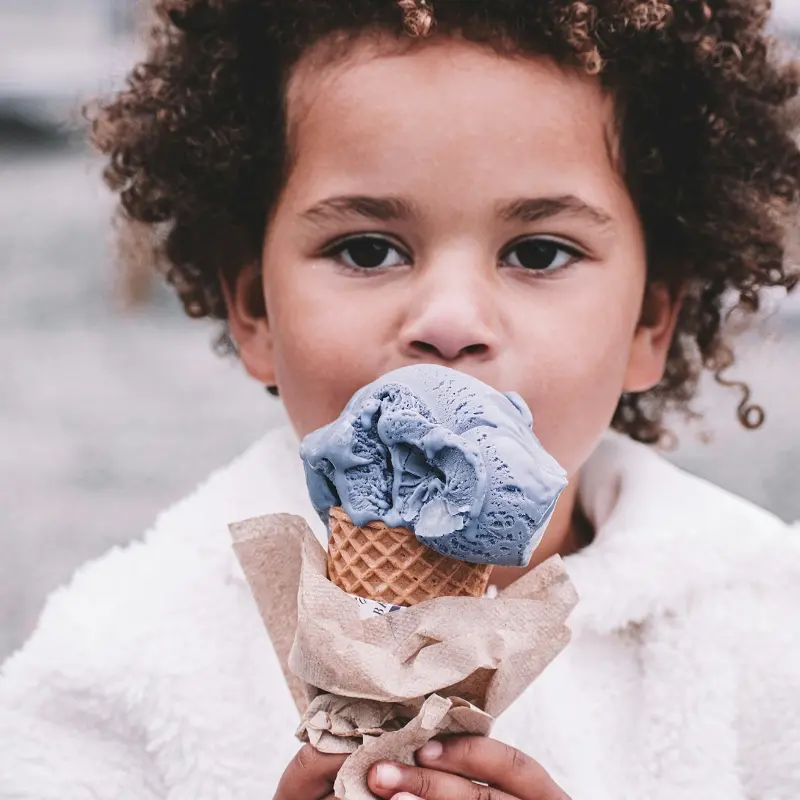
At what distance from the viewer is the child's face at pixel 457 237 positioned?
53.2 inches

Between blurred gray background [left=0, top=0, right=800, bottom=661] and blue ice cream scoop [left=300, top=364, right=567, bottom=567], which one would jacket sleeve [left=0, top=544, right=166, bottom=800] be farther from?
blurred gray background [left=0, top=0, right=800, bottom=661]

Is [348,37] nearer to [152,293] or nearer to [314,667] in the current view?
[314,667]

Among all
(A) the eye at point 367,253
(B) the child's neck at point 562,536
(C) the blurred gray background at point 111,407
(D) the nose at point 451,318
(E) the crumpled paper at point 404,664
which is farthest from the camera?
(C) the blurred gray background at point 111,407

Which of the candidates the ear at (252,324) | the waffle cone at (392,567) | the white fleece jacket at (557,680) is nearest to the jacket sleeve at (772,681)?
the white fleece jacket at (557,680)

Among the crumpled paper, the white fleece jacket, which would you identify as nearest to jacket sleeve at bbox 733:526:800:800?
the white fleece jacket

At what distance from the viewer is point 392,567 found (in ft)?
3.57

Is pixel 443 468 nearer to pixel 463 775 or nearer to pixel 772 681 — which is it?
pixel 463 775

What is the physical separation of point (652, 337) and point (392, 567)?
2.57 feet

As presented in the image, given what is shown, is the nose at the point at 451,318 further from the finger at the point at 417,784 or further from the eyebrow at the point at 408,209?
the finger at the point at 417,784

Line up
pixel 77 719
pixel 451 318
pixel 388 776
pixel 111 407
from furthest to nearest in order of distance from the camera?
pixel 111 407 → pixel 77 719 → pixel 451 318 → pixel 388 776

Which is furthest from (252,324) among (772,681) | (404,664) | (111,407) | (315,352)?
(111,407)

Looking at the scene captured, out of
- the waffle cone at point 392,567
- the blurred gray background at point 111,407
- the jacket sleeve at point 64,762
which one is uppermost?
the blurred gray background at point 111,407

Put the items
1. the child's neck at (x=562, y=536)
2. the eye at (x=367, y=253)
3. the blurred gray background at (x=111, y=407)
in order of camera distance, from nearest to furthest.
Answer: the eye at (x=367, y=253) < the child's neck at (x=562, y=536) < the blurred gray background at (x=111, y=407)

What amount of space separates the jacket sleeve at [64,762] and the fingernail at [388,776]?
1.87 feet
